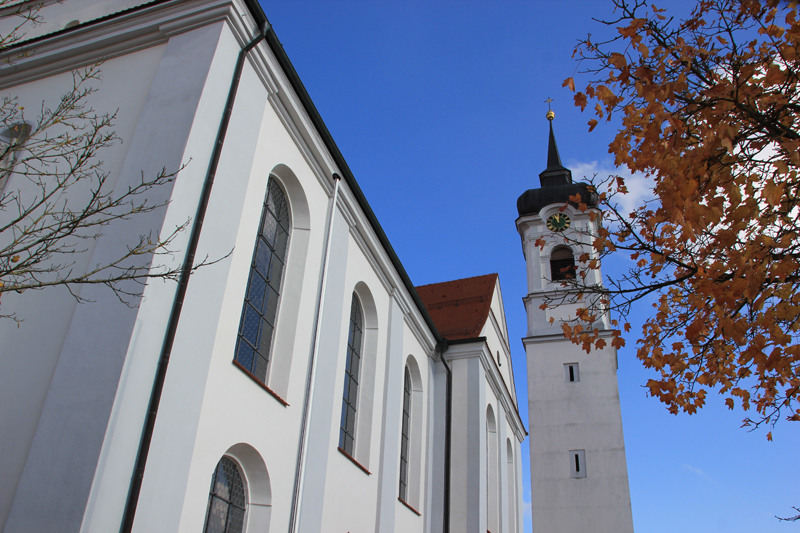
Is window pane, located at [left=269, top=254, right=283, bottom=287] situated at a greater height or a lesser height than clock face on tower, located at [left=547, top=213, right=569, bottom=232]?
lesser

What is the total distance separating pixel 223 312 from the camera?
26.6 feet

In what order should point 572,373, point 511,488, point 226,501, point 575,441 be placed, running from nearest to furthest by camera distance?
1. point 226,501
2. point 511,488
3. point 575,441
4. point 572,373

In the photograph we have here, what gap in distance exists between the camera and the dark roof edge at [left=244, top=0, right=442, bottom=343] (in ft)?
30.9

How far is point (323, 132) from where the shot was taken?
11.2 metres

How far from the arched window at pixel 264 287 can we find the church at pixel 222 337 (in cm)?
4

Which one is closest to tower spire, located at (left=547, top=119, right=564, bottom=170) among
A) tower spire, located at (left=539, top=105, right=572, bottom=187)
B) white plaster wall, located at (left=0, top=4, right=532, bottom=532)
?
tower spire, located at (left=539, top=105, right=572, bottom=187)

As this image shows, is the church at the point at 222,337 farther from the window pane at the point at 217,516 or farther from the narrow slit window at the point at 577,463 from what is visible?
the narrow slit window at the point at 577,463

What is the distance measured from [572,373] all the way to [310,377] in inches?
731

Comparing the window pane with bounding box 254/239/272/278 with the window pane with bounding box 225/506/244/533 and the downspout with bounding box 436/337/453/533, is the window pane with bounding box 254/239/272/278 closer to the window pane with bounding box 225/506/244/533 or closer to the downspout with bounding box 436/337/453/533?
the window pane with bounding box 225/506/244/533

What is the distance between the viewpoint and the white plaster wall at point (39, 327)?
6418 mm

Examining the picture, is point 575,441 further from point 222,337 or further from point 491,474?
point 222,337

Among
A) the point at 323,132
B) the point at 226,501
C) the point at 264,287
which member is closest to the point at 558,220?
the point at 323,132

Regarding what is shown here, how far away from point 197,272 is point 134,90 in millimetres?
3108

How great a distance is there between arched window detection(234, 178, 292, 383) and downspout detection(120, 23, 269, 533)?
1785 mm
